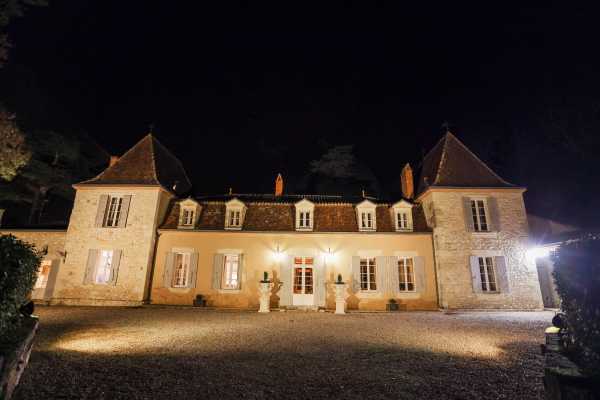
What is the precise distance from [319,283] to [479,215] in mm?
8169

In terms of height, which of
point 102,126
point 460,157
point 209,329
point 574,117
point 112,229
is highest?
point 102,126

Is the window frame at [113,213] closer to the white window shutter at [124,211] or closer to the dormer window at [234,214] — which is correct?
the white window shutter at [124,211]

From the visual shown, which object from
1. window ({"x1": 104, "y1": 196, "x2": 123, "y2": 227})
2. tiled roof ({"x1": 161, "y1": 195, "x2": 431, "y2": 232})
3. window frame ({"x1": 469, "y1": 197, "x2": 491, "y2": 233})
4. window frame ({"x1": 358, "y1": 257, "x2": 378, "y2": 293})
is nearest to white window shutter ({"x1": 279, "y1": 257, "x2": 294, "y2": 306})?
tiled roof ({"x1": 161, "y1": 195, "x2": 431, "y2": 232})

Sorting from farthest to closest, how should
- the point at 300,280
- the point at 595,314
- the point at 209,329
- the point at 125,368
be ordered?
the point at 300,280 → the point at 209,329 → the point at 125,368 → the point at 595,314

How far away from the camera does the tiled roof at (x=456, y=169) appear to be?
43.4 ft

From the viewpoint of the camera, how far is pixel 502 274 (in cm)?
1185

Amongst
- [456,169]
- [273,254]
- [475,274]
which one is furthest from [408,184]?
[273,254]

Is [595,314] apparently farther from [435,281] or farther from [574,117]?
[574,117]

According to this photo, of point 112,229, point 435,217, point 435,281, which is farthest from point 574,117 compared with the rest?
point 112,229

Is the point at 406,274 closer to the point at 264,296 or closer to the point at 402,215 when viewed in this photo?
the point at 402,215

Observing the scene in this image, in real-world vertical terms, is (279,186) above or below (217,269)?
above

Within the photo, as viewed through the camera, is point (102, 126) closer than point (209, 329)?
No

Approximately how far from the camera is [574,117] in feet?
48.9

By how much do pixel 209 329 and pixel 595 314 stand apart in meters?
7.60
